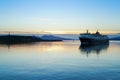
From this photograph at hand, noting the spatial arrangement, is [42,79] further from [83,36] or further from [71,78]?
[83,36]

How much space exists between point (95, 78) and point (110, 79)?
3.59 feet

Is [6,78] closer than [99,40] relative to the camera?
Yes

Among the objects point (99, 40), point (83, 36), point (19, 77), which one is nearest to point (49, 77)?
point (19, 77)

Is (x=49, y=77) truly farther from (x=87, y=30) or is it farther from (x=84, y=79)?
(x=87, y=30)

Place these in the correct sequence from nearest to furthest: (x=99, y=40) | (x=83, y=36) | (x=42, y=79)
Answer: (x=42, y=79) → (x=83, y=36) → (x=99, y=40)

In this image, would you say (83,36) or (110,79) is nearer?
(110,79)

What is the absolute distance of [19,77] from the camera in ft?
61.7

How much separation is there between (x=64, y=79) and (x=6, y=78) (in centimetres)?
418

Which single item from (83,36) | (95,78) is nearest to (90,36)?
(83,36)

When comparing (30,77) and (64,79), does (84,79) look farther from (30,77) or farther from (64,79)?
(30,77)

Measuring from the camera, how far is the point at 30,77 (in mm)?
18859

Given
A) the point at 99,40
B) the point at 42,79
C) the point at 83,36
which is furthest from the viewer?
the point at 99,40

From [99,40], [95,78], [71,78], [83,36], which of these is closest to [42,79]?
[71,78]

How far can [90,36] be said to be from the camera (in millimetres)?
129875
